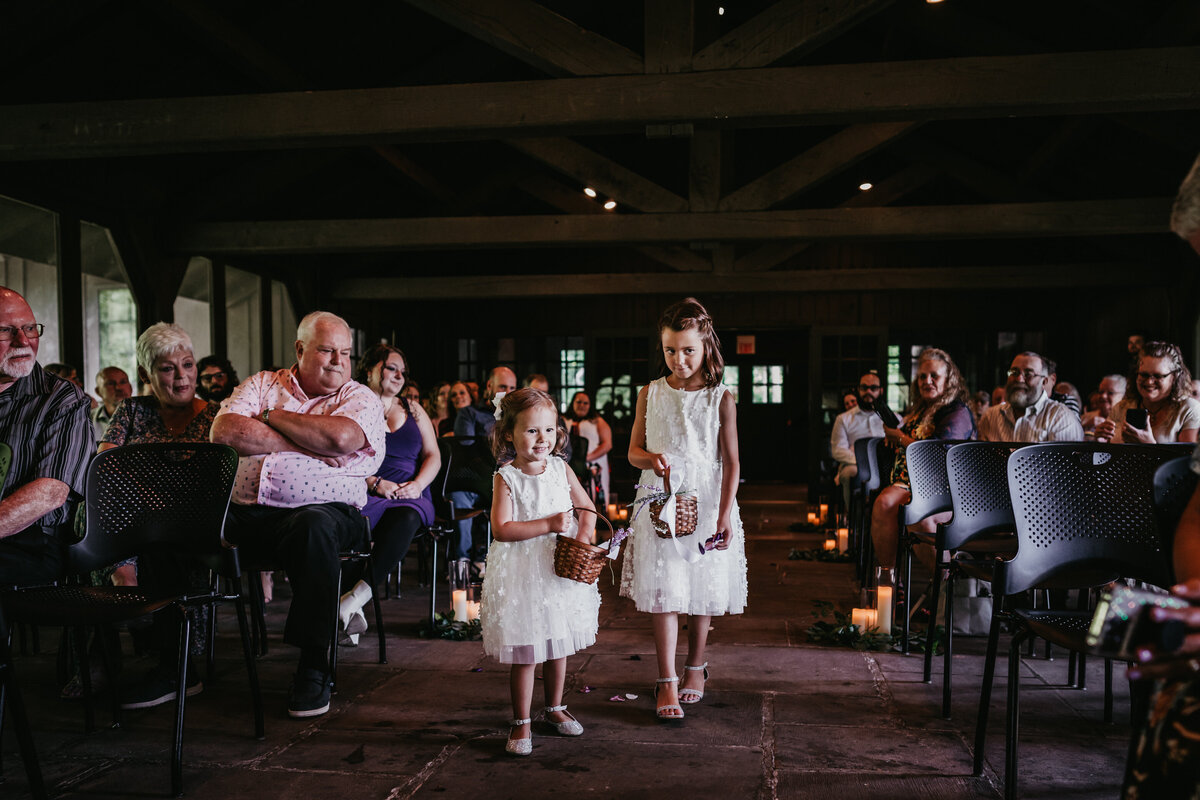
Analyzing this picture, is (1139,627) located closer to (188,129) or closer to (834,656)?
(834,656)

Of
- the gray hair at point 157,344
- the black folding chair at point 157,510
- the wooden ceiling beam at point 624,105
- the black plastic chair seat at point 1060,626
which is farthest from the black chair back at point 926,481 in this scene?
the gray hair at point 157,344

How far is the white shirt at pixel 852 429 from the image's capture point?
7429mm

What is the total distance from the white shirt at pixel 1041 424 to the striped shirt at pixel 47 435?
4.20 m

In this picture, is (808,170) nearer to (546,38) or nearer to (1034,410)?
(546,38)

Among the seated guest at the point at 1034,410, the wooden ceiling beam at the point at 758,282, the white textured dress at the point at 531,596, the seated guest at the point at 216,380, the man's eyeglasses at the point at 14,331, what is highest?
the wooden ceiling beam at the point at 758,282

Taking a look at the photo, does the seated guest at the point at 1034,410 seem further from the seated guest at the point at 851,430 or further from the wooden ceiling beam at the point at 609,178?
the wooden ceiling beam at the point at 609,178

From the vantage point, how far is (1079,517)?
2.40 m

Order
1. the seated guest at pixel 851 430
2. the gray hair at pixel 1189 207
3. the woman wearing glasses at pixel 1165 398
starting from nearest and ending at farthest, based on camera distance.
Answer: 1. the gray hair at pixel 1189 207
2. the woman wearing glasses at pixel 1165 398
3. the seated guest at pixel 851 430

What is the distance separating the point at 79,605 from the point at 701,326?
2.03 meters

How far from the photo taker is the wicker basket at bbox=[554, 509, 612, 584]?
8.04 feet

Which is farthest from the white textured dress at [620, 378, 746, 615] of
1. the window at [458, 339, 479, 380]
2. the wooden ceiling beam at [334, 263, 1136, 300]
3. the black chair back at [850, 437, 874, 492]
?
the window at [458, 339, 479, 380]

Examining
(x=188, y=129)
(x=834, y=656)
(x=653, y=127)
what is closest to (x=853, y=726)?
(x=834, y=656)

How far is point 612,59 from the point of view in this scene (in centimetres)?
484

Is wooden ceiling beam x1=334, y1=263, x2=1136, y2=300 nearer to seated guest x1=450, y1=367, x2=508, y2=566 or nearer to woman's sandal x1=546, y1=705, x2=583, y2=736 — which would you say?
seated guest x1=450, y1=367, x2=508, y2=566
